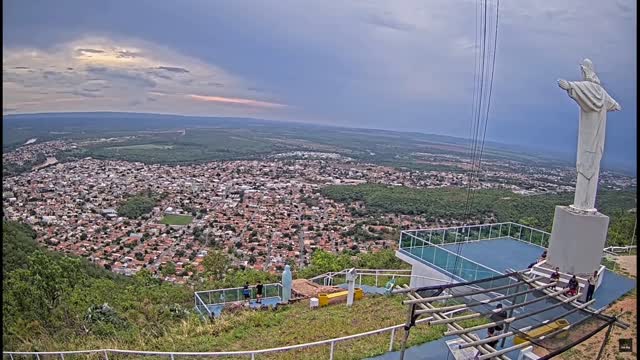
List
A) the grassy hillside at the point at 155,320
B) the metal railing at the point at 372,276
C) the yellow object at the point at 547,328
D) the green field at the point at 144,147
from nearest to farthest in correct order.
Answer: the yellow object at the point at 547,328 < the grassy hillside at the point at 155,320 < the metal railing at the point at 372,276 < the green field at the point at 144,147

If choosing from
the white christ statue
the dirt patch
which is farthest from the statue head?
the dirt patch

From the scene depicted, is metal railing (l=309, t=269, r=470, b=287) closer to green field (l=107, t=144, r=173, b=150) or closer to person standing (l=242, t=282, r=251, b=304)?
person standing (l=242, t=282, r=251, b=304)

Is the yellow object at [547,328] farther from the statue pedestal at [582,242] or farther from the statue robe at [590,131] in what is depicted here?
the statue robe at [590,131]

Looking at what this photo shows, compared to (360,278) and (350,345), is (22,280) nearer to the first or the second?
(360,278)

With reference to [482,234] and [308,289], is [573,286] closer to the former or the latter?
[482,234]

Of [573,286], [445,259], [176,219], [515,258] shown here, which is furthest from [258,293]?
[176,219]

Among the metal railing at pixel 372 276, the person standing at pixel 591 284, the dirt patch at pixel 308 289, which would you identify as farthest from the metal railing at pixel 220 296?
the person standing at pixel 591 284
